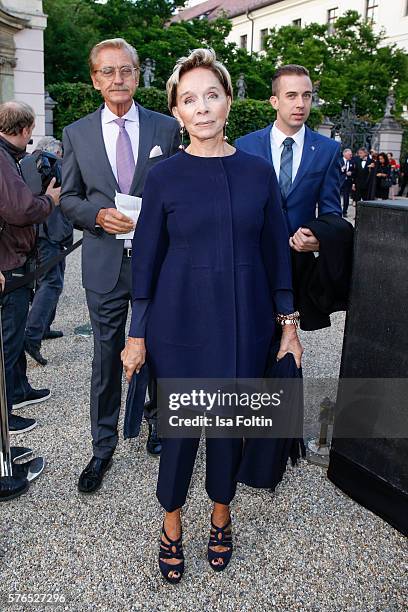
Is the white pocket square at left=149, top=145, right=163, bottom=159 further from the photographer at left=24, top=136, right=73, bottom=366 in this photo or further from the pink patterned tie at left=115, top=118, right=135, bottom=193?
the photographer at left=24, top=136, right=73, bottom=366

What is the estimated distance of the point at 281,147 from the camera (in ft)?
10.8

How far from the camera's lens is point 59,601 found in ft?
7.91

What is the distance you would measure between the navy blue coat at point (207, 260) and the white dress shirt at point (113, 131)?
79 cm

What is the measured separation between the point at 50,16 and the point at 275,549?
87.6 ft

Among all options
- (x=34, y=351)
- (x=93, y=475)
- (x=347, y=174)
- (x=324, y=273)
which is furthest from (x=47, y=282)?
(x=347, y=174)

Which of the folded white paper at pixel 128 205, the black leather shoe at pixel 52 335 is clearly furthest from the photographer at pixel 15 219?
the black leather shoe at pixel 52 335

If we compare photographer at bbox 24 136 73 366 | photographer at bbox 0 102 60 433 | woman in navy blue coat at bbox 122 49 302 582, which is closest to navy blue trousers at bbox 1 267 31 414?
photographer at bbox 0 102 60 433

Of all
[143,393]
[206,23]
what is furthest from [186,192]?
[206,23]

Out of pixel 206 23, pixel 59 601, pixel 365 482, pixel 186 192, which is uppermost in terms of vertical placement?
pixel 206 23

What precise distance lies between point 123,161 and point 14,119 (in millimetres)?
1017

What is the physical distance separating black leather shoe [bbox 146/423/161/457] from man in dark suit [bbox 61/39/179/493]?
1.71 feet

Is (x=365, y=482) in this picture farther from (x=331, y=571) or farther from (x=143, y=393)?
(x=143, y=393)

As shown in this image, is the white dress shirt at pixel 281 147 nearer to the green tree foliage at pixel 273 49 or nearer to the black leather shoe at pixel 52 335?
the black leather shoe at pixel 52 335

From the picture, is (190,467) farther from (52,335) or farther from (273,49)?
(273,49)
